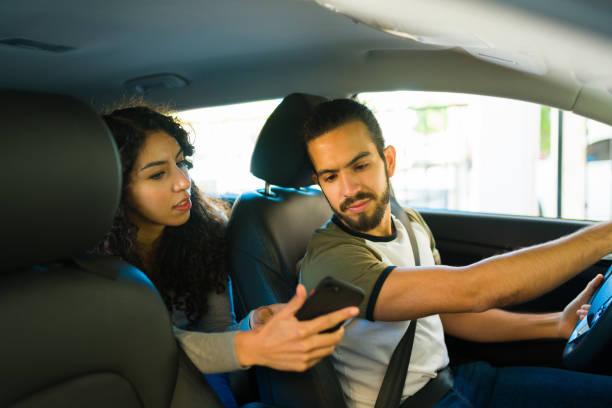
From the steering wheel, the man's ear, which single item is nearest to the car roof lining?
the man's ear

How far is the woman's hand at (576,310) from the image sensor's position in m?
1.62

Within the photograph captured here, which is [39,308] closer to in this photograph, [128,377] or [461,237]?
[128,377]

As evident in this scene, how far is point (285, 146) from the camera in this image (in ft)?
5.71

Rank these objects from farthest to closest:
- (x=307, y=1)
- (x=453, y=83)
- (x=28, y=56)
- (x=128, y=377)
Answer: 1. (x=28, y=56)
2. (x=453, y=83)
3. (x=307, y=1)
4. (x=128, y=377)

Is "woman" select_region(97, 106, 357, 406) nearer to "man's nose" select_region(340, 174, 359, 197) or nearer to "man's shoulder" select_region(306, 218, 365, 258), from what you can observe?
"man's shoulder" select_region(306, 218, 365, 258)

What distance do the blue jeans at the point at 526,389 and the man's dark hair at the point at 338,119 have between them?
0.75 meters

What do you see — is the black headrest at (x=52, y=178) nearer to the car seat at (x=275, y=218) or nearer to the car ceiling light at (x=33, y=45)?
the car seat at (x=275, y=218)

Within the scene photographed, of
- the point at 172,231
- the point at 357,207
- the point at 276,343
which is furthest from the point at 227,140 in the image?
the point at 276,343

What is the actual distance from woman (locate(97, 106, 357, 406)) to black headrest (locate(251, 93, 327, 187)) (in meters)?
0.27

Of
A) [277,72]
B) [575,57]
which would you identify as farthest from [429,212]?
[575,57]

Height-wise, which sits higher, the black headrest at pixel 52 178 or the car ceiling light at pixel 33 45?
the car ceiling light at pixel 33 45

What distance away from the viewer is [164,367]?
1101mm

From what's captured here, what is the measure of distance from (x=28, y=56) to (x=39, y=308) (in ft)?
5.39

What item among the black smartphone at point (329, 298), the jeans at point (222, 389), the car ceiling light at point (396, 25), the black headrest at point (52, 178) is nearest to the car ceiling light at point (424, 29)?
the car ceiling light at point (396, 25)
